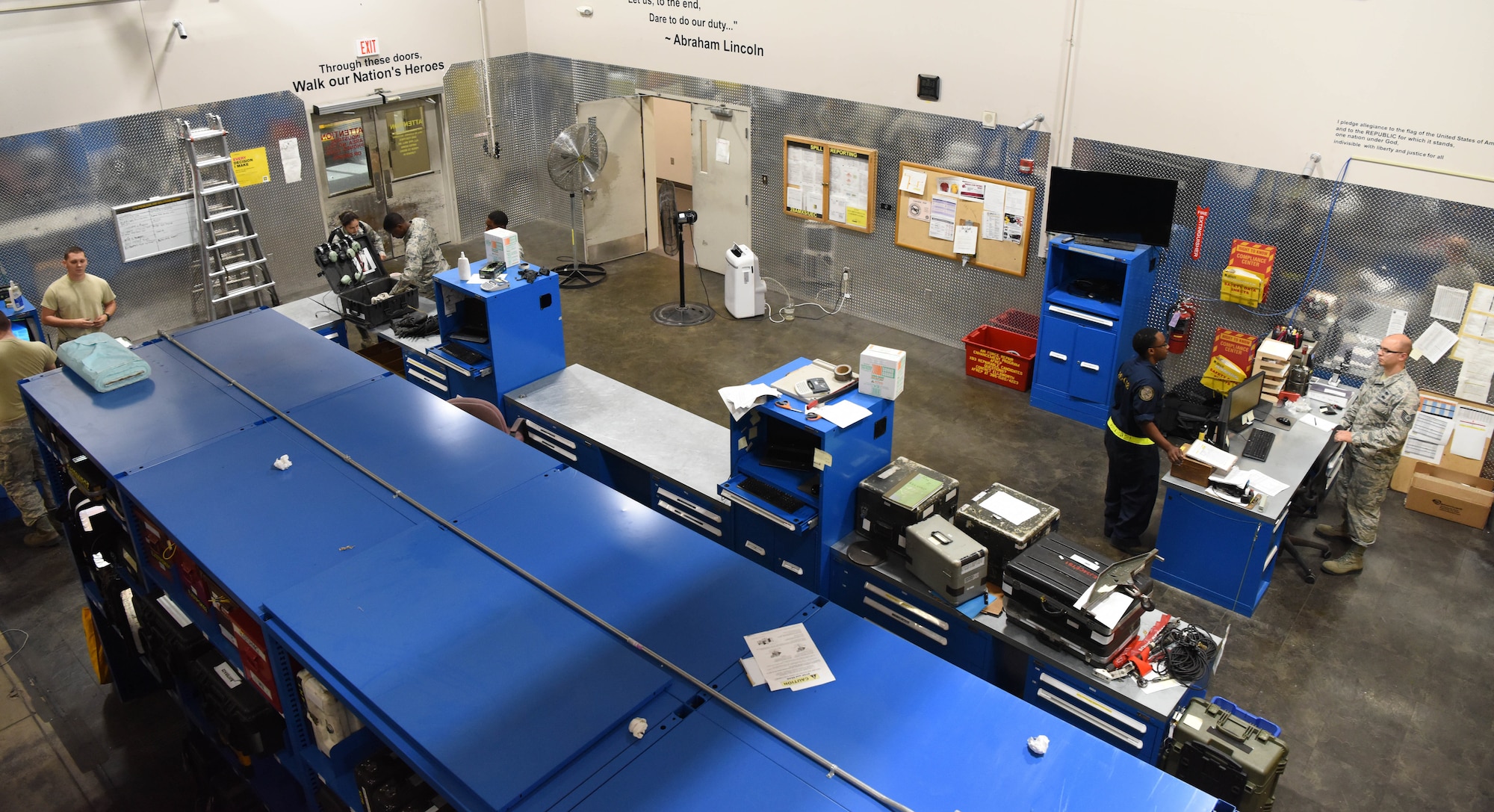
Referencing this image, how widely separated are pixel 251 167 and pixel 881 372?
24.2 ft

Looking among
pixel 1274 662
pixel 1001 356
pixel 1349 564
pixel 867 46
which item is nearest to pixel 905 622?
pixel 1274 662

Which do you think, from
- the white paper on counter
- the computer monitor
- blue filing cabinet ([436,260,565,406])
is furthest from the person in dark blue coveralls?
blue filing cabinet ([436,260,565,406])

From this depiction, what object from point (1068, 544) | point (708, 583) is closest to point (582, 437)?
point (708, 583)

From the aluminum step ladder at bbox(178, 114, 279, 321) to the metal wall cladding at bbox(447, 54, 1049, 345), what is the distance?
8.77ft

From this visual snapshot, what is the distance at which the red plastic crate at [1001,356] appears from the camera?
8688mm

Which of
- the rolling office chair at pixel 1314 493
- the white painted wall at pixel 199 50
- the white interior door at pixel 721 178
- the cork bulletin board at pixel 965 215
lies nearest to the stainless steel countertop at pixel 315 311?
the white painted wall at pixel 199 50

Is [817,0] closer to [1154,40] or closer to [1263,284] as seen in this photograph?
[1154,40]

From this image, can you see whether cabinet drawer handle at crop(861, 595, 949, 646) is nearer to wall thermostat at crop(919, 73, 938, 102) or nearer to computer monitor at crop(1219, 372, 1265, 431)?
computer monitor at crop(1219, 372, 1265, 431)

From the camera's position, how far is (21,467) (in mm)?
6828

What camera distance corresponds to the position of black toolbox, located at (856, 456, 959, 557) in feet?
16.5

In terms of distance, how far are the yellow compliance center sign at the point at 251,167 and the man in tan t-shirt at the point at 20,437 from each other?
3215 millimetres

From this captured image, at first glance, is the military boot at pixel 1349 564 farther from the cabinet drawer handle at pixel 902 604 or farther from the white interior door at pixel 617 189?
the white interior door at pixel 617 189

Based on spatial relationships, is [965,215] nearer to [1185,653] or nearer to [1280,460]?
[1280,460]

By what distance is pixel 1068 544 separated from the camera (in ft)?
15.5
